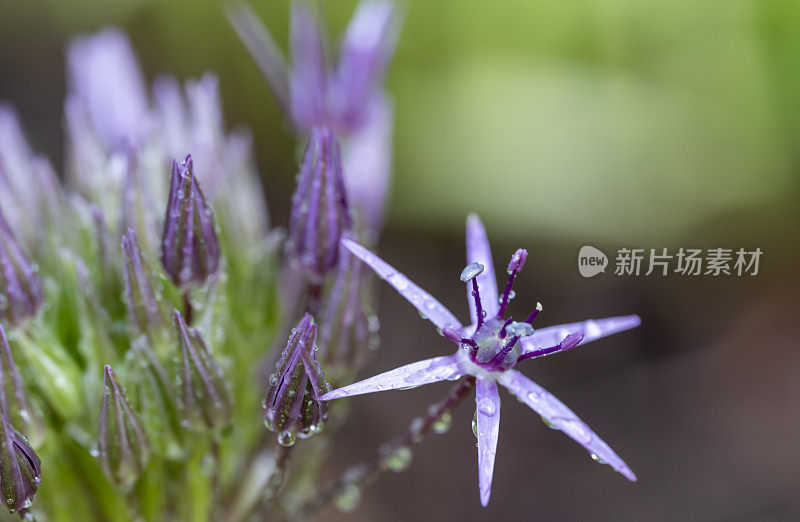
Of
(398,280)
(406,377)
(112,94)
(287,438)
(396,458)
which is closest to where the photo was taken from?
(406,377)

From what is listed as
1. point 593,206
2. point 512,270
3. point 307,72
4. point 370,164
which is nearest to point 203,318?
point 512,270

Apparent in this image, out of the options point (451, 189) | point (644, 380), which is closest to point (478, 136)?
point (451, 189)

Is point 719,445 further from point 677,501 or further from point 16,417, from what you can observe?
point 16,417

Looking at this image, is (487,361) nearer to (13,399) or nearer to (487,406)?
(487,406)

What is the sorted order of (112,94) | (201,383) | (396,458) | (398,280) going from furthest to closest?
(112,94), (396,458), (201,383), (398,280)

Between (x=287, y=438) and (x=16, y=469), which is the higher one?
(x=287, y=438)

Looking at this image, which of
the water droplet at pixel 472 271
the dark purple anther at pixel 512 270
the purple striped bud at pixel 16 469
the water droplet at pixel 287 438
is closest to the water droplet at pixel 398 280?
the water droplet at pixel 472 271

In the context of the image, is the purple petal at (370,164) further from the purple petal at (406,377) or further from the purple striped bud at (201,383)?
the purple petal at (406,377)

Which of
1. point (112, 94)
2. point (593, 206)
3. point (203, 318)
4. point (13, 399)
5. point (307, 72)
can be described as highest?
point (593, 206)
